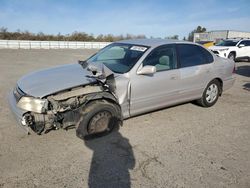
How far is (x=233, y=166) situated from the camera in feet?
9.94

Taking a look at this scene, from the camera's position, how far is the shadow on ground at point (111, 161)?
266 cm

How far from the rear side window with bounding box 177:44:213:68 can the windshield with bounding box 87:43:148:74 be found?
2.98 feet

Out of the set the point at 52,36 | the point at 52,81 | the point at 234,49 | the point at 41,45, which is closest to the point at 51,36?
the point at 52,36

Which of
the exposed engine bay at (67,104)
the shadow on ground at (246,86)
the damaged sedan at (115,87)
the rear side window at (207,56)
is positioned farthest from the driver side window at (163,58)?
the shadow on ground at (246,86)

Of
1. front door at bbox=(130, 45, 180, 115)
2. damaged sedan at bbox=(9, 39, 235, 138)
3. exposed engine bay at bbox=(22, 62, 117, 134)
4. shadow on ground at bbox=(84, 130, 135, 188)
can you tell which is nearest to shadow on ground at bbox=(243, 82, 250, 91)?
damaged sedan at bbox=(9, 39, 235, 138)

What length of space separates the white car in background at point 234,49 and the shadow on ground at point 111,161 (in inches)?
478

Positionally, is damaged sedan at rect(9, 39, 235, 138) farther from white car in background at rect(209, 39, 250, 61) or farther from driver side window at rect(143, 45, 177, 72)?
white car in background at rect(209, 39, 250, 61)

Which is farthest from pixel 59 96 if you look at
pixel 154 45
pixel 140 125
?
pixel 154 45

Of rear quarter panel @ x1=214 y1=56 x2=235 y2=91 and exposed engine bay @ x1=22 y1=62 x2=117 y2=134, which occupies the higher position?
rear quarter panel @ x1=214 y1=56 x2=235 y2=91

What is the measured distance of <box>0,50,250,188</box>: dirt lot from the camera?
106 inches

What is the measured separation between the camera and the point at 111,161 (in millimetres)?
3072

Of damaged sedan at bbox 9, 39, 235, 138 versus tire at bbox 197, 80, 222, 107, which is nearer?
damaged sedan at bbox 9, 39, 235, 138

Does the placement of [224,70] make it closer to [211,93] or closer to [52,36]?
[211,93]

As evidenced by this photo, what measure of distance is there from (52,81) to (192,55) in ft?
10.1
